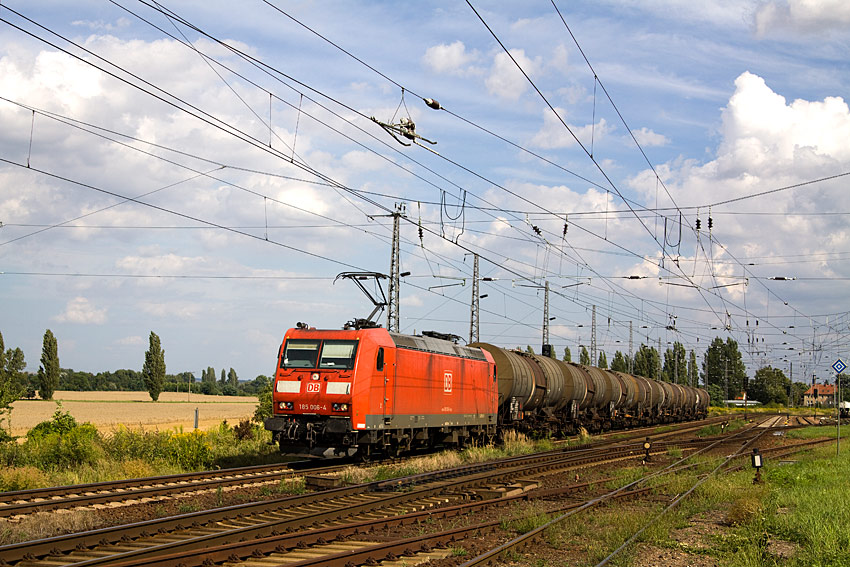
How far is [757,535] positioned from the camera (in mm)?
11727

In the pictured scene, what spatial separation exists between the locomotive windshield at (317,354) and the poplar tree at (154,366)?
267ft

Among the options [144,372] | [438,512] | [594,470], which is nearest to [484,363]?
[594,470]

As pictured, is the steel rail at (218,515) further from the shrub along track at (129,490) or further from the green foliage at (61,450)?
the green foliage at (61,450)

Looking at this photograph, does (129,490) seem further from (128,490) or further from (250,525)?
(250,525)

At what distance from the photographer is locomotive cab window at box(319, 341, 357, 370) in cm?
1994

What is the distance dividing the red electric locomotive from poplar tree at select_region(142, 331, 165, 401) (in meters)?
79.5

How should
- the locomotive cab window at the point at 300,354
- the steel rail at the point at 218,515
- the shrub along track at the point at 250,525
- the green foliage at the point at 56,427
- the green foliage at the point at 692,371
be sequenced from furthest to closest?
the green foliage at the point at 692,371, the green foliage at the point at 56,427, the locomotive cab window at the point at 300,354, the steel rail at the point at 218,515, the shrub along track at the point at 250,525

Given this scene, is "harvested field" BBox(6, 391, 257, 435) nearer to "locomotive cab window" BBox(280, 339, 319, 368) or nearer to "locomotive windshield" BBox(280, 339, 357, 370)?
"locomotive cab window" BBox(280, 339, 319, 368)

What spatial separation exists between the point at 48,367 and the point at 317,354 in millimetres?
78734

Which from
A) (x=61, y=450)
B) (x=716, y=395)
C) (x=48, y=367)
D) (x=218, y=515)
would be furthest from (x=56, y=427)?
(x=716, y=395)

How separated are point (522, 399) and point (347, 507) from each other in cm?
1949

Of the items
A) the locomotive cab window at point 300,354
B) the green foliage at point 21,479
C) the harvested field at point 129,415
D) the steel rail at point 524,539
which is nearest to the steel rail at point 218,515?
the steel rail at point 524,539

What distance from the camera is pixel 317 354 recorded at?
2041 centimetres

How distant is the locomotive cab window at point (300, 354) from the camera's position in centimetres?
2044
